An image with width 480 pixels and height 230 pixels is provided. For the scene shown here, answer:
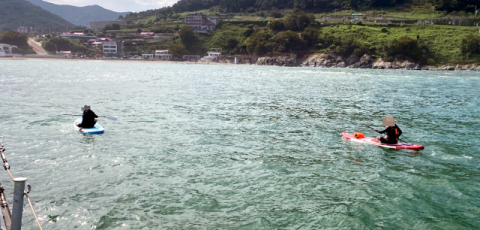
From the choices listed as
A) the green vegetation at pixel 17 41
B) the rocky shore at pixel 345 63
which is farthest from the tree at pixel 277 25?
the green vegetation at pixel 17 41

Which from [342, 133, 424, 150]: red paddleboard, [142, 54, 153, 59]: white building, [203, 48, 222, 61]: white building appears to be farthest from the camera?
[142, 54, 153, 59]: white building

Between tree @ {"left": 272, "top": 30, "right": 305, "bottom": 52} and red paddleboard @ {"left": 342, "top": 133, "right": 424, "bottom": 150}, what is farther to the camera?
tree @ {"left": 272, "top": 30, "right": 305, "bottom": 52}

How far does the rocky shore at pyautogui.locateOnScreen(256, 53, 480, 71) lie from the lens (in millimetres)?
130975

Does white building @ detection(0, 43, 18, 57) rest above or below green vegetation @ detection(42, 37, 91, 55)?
below

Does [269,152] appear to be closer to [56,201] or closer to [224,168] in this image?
[224,168]

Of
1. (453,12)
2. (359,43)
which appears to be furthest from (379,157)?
(453,12)

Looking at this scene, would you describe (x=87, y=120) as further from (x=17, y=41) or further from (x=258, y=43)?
(x=17, y=41)

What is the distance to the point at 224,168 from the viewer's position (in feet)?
58.2

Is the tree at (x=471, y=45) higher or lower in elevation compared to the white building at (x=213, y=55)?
higher

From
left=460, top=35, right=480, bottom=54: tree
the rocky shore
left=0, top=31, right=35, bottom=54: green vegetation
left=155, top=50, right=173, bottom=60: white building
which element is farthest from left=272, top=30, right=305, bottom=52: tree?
left=0, top=31, right=35, bottom=54: green vegetation

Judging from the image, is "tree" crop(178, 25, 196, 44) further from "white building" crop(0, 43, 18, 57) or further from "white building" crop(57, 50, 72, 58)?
"white building" crop(0, 43, 18, 57)

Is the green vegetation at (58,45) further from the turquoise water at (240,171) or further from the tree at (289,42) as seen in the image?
the turquoise water at (240,171)

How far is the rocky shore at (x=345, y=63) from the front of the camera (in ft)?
430

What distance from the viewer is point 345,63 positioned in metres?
152
